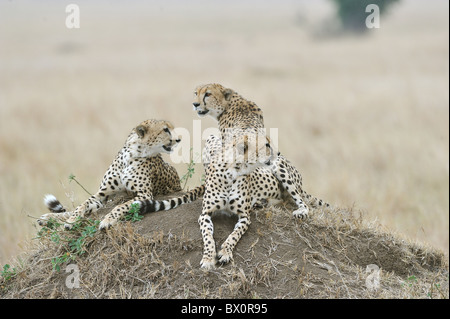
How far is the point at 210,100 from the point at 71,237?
1719 mm

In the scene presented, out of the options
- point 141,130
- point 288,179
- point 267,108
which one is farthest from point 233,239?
point 267,108

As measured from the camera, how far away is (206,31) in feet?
103

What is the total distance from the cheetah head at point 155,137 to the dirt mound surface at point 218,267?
46 cm

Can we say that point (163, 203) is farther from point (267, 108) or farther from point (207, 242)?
point (267, 108)

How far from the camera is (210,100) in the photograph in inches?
212

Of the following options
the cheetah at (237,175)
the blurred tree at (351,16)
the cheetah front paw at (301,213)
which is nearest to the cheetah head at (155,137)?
the cheetah at (237,175)

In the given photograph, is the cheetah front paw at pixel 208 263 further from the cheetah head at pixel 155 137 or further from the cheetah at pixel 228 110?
the cheetah at pixel 228 110

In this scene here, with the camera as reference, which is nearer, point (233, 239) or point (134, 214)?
point (233, 239)

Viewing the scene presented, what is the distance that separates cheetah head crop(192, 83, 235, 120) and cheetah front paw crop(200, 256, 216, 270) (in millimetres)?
1709

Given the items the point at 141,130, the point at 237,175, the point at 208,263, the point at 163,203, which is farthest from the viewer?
the point at 141,130

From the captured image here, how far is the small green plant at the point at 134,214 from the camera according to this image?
14.1 feet

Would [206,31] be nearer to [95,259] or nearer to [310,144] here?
[310,144]

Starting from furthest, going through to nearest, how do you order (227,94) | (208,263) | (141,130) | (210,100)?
(227,94)
(210,100)
(141,130)
(208,263)

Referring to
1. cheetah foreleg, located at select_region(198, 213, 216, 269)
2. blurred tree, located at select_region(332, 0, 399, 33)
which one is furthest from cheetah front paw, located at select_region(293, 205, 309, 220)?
blurred tree, located at select_region(332, 0, 399, 33)
